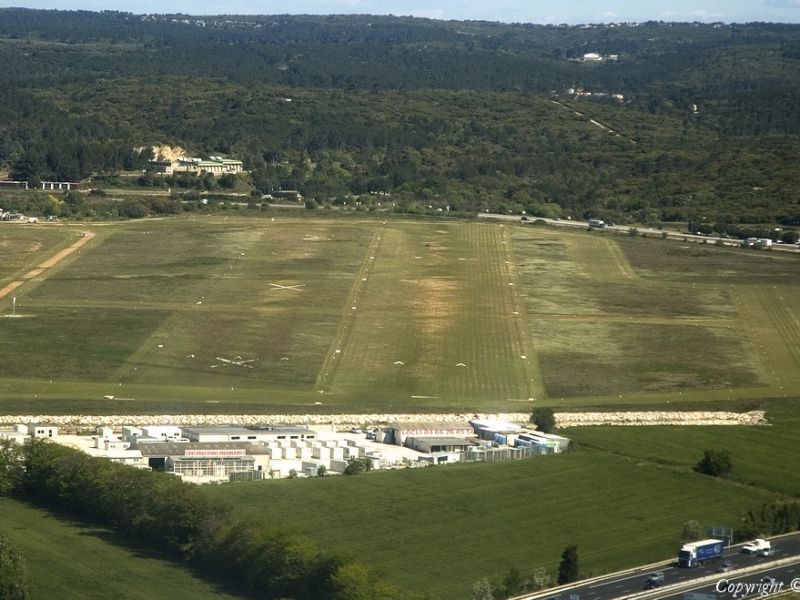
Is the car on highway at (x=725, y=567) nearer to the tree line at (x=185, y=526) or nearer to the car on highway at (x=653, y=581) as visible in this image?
the car on highway at (x=653, y=581)

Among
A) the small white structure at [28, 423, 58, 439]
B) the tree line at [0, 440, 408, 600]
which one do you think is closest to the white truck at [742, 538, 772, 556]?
the tree line at [0, 440, 408, 600]

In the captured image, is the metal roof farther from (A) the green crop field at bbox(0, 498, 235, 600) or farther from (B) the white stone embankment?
(A) the green crop field at bbox(0, 498, 235, 600)

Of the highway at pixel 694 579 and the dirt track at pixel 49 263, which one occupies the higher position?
the highway at pixel 694 579

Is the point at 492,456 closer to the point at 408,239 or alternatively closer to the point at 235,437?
the point at 235,437

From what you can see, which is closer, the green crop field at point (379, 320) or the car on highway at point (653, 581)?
the car on highway at point (653, 581)

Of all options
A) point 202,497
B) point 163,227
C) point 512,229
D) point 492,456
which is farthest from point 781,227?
point 202,497

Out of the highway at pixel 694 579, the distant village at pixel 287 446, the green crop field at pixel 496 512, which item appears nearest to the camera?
the highway at pixel 694 579

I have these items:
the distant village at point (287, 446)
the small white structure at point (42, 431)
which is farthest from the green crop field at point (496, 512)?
the small white structure at point (42, 431)
